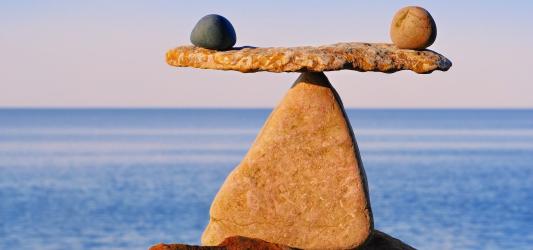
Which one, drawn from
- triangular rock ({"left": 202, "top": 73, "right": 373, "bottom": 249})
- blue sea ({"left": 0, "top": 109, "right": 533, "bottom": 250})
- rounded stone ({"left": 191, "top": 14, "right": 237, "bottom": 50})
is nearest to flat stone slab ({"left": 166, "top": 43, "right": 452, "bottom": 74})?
rounded stone ({"left": 191, "top": 14, "right": 237, "bottom": 50})

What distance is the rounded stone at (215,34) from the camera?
9844 mm

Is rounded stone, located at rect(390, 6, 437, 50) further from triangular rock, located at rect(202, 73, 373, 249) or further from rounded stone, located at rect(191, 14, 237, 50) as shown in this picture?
rounded stone, located at rect(191, 14, 237, 50)

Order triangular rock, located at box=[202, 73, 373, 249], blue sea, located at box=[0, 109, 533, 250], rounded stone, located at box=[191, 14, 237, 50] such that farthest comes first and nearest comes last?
blue sea, located at box=[0, 109, 533, 250]
triangular rock, located at box=[202, 73, 373, 249]
rounded stone, located at box=[191, 14, 237, 50]

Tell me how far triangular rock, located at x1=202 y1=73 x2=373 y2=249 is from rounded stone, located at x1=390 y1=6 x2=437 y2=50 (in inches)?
36.5

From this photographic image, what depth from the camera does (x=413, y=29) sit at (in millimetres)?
9875

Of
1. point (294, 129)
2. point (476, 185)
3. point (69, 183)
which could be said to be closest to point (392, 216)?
point (476, 185)

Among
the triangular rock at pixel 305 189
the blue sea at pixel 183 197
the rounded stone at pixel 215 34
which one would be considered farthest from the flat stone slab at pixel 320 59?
the blue sea at pixel 183 197

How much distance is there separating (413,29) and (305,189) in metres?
1.72

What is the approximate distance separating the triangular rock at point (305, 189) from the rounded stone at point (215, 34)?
2.96 feet

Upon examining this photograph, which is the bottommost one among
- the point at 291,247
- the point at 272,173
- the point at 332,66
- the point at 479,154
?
the point at 479,154

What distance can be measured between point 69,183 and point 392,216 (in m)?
11.8

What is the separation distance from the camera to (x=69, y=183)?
3400cm

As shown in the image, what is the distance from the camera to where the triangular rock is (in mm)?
10062

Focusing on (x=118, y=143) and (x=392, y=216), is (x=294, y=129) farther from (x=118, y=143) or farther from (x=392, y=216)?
(x=118, y=143)
